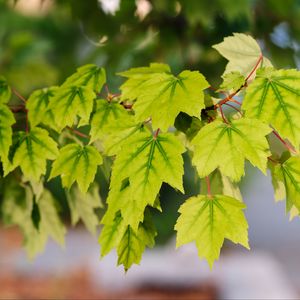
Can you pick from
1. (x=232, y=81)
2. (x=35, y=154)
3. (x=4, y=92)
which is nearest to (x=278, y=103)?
(x=232, y=81)

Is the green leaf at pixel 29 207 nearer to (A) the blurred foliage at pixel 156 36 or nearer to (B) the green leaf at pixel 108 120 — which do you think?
(B) the green leaf at pixel 108 120

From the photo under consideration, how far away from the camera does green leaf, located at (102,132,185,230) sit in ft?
5.25

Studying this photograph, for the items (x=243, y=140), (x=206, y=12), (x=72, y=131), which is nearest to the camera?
(x=243, y=140)

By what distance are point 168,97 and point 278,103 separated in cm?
29

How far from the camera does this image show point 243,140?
1.59 m

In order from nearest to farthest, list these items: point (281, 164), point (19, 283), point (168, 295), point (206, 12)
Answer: point (281, 164) < point (206, 12) < point (168, 295) < point (19, 283)

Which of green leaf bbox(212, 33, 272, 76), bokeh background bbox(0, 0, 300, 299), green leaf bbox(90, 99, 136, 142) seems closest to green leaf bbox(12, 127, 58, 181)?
green leaf bbox(90, 99, 136, 142)

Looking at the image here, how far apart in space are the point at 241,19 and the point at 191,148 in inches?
112

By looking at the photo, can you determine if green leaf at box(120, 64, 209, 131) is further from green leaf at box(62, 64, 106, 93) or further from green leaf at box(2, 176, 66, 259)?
green leaf at box(2, 176, 66, 259)

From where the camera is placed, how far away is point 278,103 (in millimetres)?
1622

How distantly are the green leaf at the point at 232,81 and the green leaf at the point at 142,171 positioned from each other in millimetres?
217

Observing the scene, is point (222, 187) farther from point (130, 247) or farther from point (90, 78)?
point (90, 78)

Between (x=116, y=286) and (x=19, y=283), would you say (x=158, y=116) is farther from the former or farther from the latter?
(x=19, y=283)

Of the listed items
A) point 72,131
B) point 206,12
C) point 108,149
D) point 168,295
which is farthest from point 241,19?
point 168,295
